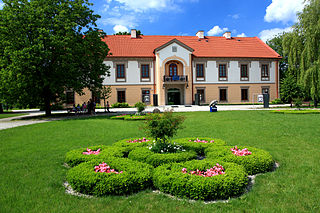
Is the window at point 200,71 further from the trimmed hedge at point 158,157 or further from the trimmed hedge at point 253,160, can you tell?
the trimmed hedge at point 158,157

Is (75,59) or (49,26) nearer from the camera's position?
(49,26)

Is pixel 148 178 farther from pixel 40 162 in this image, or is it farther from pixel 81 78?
pixel 81 78

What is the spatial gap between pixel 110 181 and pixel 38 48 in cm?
1640

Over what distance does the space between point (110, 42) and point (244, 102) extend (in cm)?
2587

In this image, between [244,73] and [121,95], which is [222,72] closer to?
[244,73]

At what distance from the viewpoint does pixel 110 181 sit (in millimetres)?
4027

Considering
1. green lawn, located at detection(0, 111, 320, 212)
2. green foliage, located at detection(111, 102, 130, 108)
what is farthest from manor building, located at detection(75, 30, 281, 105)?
green lawn, located at detection(0, 111, 320, 212)

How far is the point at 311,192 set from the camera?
152 inches

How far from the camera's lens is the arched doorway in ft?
119

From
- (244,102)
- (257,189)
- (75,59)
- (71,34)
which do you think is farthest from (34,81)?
(244,102)

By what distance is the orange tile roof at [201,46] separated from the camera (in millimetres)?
36219

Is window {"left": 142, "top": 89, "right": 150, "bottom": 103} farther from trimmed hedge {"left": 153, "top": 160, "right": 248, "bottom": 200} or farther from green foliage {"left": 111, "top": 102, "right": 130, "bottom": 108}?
trimmed hedge {"left": 153, "top": 160, "right": 248, "bottom": 200}

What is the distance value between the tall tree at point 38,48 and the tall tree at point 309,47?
22021mm

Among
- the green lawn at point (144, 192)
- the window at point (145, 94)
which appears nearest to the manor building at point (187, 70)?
the window at point (145, 94)
